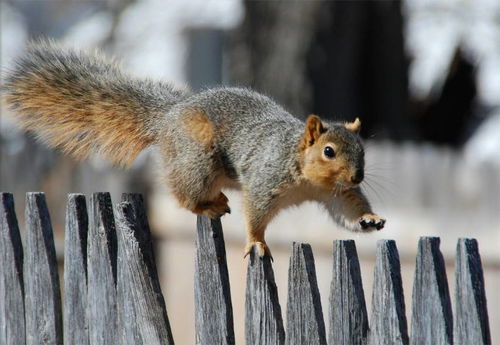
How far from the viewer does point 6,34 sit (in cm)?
1308

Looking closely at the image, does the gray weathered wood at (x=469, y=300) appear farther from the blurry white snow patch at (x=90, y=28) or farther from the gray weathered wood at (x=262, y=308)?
the blurry white snow patch at (x=90, y=28)

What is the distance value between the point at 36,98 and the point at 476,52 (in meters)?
5.99

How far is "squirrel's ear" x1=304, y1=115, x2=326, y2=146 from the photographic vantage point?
10.3 ft

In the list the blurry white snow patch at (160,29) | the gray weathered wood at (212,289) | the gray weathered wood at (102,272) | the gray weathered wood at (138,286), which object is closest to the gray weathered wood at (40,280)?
the gray weathered wood at (102,272)

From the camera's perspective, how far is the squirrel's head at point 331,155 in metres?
3.01

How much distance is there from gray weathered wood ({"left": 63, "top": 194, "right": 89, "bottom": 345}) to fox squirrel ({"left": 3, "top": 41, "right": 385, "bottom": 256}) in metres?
0.50

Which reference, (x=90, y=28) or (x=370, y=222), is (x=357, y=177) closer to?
(x=370, y=222)

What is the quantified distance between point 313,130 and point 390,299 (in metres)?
1.09

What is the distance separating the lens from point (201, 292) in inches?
97.1

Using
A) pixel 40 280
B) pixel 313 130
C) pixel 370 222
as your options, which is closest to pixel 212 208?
pixel 313 130

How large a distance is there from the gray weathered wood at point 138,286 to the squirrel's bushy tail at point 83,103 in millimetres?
792

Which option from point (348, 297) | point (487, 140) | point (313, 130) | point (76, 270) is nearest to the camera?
point (348, 297)

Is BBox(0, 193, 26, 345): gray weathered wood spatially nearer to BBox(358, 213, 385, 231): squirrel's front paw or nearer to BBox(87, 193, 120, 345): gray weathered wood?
BBox(87, 193, 120, 345): gray weathered wood

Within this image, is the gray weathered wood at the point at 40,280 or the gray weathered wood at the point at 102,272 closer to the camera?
the gray weathered wood at the point at 102,272
